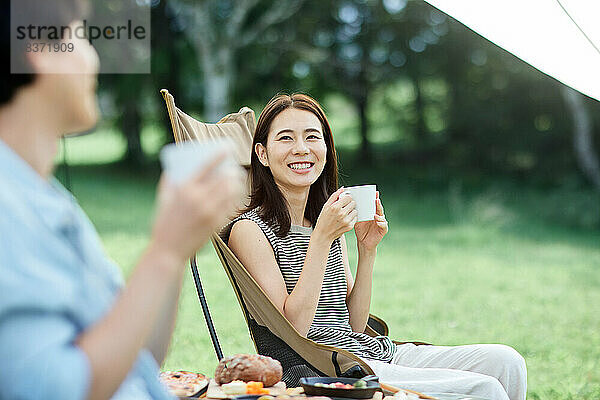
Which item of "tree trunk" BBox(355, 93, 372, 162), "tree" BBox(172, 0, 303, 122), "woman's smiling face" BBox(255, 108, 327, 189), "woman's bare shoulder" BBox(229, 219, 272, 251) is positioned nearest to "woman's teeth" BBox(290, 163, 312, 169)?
"woman's smiling face" BBox(255, 108, 327, 189)

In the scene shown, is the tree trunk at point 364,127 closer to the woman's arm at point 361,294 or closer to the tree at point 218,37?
the tree at point 218,37

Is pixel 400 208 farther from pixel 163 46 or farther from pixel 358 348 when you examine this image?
pixel 358 348

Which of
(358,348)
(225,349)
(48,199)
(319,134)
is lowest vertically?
(225,349)

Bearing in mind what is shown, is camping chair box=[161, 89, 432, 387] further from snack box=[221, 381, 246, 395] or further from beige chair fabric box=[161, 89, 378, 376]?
snack box=[221, 381, 246, 395]

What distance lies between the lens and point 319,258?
6.86 feet

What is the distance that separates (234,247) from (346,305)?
0.43 m

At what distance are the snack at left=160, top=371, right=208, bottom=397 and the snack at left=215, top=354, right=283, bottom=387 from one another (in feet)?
0.17

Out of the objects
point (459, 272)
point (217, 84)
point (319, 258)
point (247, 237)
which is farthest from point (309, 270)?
point (217, 84)

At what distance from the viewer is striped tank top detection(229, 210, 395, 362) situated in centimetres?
226

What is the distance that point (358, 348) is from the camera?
2.25 m

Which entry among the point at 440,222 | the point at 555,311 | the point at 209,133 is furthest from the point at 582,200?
the point at 209,133

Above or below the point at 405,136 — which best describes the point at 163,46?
above

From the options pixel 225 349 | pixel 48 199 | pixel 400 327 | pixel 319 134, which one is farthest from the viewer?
pixel 400 327

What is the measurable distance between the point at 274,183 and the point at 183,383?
0.84 meters
